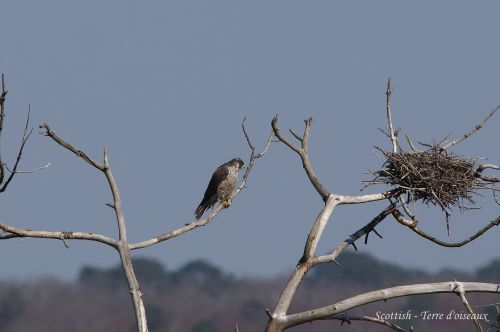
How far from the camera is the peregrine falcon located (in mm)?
15031

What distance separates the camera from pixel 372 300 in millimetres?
9445

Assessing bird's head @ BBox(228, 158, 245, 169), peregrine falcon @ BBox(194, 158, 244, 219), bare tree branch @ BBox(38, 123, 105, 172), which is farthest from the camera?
bird's head @ BBox(228, 158, 245, 169)

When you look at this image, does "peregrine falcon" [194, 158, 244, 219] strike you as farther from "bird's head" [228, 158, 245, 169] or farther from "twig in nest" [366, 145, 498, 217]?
"twig in nest" [366, 145, 498, 217]

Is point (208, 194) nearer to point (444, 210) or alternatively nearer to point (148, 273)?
point (444, 210)

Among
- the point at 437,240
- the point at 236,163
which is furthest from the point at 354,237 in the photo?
the point at 236,163

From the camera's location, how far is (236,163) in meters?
16.0

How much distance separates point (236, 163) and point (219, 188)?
98cm

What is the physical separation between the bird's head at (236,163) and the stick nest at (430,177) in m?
5.22

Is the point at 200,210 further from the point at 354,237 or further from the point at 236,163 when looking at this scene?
the point at 354,237

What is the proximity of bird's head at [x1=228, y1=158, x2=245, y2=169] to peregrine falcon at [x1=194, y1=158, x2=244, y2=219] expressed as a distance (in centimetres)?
15

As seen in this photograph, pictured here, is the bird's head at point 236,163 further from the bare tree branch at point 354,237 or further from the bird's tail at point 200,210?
the bare tree branch at point 354,237

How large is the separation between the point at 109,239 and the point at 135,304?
574mm

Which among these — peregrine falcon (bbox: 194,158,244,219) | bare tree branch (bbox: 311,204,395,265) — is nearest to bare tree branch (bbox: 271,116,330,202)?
bare tree branch (bbox: 311,204,395,265)

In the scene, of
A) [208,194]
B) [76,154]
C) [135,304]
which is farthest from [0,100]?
[208,194]
